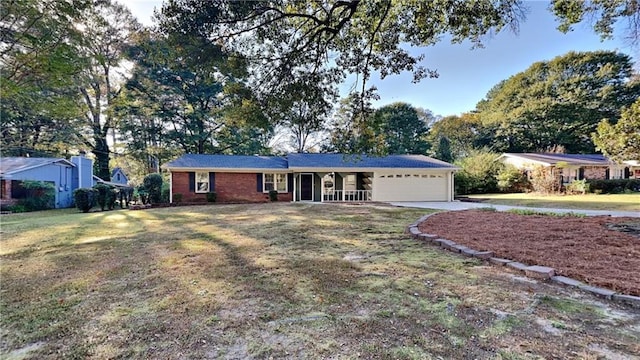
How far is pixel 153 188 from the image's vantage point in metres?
16.8

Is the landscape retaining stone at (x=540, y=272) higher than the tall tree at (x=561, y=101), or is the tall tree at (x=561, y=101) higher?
the tall tree at (x=561, y=101)

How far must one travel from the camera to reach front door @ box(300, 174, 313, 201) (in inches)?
746

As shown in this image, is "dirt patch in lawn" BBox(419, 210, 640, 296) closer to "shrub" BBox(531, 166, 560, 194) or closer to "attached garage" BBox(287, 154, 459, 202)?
"attached garage" BBox(287, 154, 459, 202)

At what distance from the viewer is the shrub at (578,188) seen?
21.7m

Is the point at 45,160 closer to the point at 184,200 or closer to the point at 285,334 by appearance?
the point at 184,200

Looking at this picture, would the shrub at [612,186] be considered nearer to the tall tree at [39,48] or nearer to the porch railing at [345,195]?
the porch railing at [345,195]

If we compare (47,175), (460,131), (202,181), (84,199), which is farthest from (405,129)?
(47,175)

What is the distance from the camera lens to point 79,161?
19891mm

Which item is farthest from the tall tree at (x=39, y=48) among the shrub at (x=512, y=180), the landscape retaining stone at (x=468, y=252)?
the shrub at (x=512, y=180)

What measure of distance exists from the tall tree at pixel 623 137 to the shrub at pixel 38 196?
90.0 ft

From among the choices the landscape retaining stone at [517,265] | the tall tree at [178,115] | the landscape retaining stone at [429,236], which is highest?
the tall tree at [178,115]

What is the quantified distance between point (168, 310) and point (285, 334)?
4.36 ft

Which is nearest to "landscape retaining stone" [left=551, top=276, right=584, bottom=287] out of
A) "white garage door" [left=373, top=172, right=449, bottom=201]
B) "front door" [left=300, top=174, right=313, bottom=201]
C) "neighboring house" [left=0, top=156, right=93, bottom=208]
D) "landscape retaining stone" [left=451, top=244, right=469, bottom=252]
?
"landscape retaining stone" [left=451, top=244, right=469, bottom=252]

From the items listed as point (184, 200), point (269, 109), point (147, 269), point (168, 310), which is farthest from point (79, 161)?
point (168, 310)
